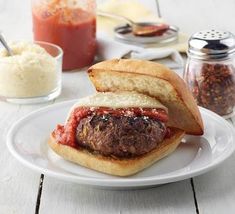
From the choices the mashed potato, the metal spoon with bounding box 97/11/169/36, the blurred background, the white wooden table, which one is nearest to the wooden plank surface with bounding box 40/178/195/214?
the white wooden table

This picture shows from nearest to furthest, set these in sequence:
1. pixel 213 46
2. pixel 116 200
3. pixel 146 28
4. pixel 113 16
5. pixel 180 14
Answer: pixel 116 200, pixel 213 46, pixel 146 28, pixel 113 16, pixel 180 14

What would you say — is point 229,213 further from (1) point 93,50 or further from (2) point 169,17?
(2) point 169,17

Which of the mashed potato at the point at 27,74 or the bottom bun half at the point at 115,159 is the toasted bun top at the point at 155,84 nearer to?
the bottom bun half at the point at 115,159

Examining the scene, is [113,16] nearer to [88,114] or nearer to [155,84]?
[155,84]

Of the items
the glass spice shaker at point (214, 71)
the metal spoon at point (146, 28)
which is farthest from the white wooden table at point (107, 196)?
the metal spoon at point (146, 28)

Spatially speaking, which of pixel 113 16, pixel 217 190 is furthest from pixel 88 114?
pixel 113 16

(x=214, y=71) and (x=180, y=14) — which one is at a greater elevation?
(x=214, y=71)
